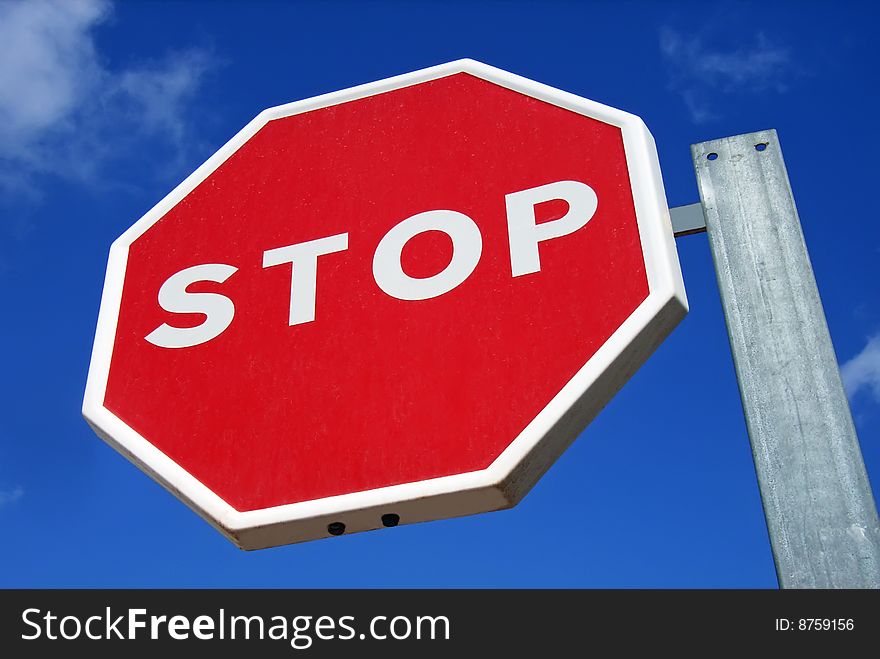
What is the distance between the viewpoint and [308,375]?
188cm

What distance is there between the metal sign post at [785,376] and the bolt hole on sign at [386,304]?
12 centimetres

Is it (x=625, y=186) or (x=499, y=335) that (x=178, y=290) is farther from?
(x=625, y=186)

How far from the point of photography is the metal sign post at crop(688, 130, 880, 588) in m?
1.36

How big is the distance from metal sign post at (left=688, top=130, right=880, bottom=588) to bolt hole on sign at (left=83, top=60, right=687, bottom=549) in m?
0.12

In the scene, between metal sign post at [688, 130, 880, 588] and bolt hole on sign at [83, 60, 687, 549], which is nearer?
metal sign post at [688, 130, 880, 588]

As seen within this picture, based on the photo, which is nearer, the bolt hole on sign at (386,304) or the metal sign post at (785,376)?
the metal sign post at (785,376)

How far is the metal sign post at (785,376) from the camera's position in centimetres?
136

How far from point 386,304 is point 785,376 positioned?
0.79 m

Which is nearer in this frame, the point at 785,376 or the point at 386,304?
the point at 785,376

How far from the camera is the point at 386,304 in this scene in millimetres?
1923

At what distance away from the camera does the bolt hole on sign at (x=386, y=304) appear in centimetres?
165

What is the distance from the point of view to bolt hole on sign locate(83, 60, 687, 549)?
165cm

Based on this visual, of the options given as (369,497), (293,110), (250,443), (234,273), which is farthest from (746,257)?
(293,110)

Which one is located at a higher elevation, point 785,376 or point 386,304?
point 386,304
